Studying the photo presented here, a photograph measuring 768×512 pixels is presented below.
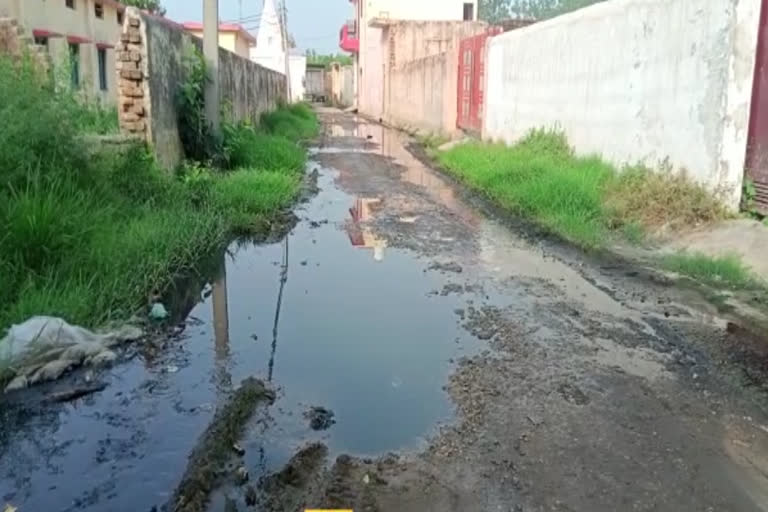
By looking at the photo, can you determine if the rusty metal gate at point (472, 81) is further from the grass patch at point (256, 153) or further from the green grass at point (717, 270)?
the green grass at point (717, 270)

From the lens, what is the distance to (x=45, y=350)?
13.2ft

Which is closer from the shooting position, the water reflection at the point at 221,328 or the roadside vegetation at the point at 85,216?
the water reflection at the point at 221,328

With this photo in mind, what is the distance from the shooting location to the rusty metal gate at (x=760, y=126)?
23.6ft

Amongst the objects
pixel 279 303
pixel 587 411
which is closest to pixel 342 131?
pixel 279 303

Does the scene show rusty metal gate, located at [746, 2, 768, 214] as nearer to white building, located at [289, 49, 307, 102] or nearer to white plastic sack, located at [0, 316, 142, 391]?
white plastic sack, located at [0, 316, 142, 391]

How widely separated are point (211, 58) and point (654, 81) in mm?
6483

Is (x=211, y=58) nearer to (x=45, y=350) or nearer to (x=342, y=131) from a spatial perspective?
(x=45, y=350)

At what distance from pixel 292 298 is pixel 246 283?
0.61m

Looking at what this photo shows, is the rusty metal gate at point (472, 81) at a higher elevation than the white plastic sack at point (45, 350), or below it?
higher

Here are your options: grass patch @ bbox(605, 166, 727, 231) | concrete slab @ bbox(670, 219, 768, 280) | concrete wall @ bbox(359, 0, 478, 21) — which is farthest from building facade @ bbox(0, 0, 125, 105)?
concrete wall @ bbox(359, 0, 478, 21)

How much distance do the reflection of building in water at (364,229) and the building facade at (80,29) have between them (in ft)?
23.3

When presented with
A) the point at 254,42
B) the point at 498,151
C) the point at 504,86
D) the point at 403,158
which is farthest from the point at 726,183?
the point at 254,42

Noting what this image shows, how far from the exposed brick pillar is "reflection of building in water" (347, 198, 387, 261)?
271 cm

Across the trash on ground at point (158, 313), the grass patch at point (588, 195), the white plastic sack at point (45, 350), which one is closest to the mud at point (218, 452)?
the white plastic sack at point (45, 350)
